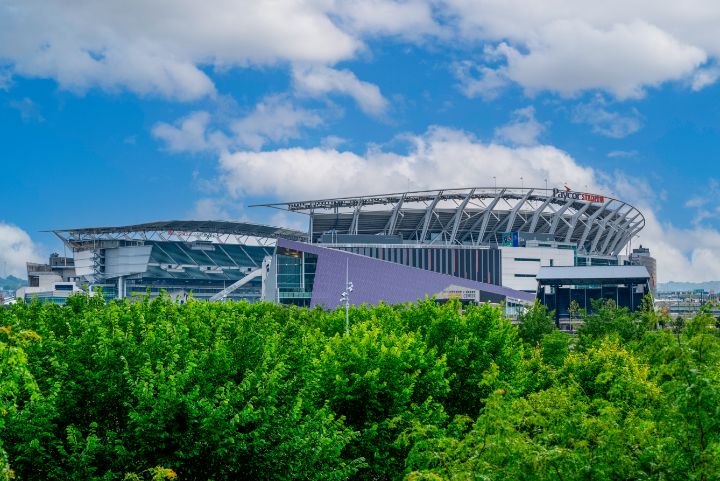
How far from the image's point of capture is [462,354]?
38.1 m

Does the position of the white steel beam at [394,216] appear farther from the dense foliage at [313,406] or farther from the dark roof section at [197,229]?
the dense foliage at [313,406]

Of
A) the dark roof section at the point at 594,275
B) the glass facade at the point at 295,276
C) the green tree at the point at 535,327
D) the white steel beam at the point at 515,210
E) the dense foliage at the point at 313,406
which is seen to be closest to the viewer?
the dense foliage at the point at 313,406

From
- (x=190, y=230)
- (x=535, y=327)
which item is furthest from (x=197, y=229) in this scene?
(x=535, y=327)

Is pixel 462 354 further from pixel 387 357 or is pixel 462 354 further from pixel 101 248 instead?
pixel 101 248

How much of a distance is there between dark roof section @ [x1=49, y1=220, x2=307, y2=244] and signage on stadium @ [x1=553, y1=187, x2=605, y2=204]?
70.1m

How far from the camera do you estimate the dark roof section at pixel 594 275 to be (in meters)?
111

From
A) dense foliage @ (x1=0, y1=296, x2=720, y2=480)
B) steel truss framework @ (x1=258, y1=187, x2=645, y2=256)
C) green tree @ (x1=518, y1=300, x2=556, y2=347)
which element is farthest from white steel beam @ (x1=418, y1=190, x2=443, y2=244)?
dense foliage @ (x1=0, y1=296, x2=720, y2=480)

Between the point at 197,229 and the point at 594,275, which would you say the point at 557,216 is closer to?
the point at 594,275

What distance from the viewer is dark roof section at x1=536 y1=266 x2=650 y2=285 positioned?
11138 cm

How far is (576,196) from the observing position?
156 m

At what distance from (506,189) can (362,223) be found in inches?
1224

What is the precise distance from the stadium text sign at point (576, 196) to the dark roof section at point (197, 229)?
230ft

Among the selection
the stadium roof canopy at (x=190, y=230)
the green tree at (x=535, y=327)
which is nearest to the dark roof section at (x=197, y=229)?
the stadium roof canopy at (x=190, y=230)

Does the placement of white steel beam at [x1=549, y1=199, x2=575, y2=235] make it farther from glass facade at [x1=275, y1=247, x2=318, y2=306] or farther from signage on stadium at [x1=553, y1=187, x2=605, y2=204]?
glass facade at [x1=275, y1=247, x2=318, y2=306]
